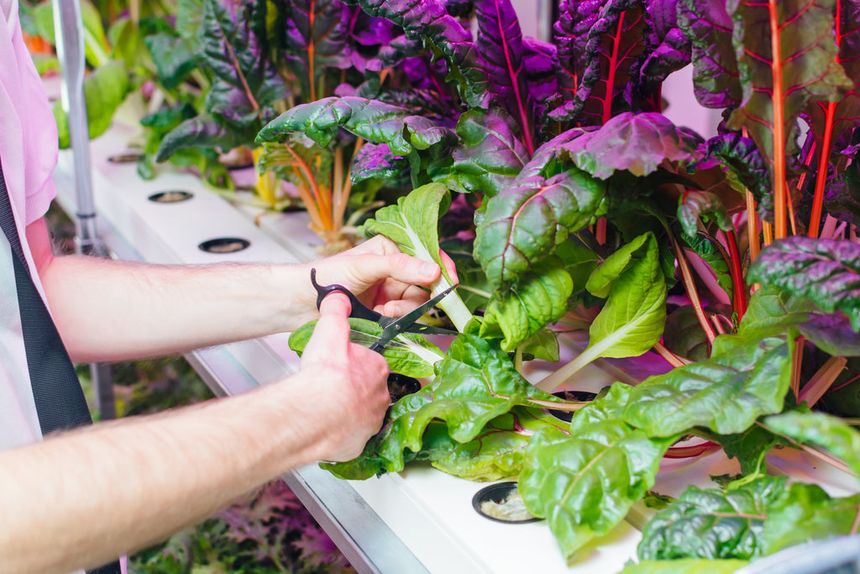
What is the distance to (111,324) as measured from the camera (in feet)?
3.49

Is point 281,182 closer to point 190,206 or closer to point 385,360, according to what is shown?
point 190,206

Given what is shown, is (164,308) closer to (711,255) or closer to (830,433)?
(711,255)

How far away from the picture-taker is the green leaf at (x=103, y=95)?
181cm

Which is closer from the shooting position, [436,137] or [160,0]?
[436,137]

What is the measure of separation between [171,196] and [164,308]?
672 mm

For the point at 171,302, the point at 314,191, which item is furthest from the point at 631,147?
the point at 314,191

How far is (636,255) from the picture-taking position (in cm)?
88

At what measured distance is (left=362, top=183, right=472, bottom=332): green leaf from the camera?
3.07 ft

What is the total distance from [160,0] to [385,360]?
166 cm

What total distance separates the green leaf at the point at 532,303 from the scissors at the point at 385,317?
0.37 feet

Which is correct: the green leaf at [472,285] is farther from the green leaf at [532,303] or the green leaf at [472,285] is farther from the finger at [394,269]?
the green leaf at [532,303]

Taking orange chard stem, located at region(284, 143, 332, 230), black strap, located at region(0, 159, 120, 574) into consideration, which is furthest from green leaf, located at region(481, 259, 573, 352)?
orange chard stem, located at region(284, 143, 332, 230)

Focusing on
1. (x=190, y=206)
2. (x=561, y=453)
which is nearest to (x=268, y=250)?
(x=190, y=206)

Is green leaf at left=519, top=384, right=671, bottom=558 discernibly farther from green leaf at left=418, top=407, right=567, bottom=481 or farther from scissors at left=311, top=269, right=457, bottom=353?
scissors at left=311, top=269, right=457, bottom=353
